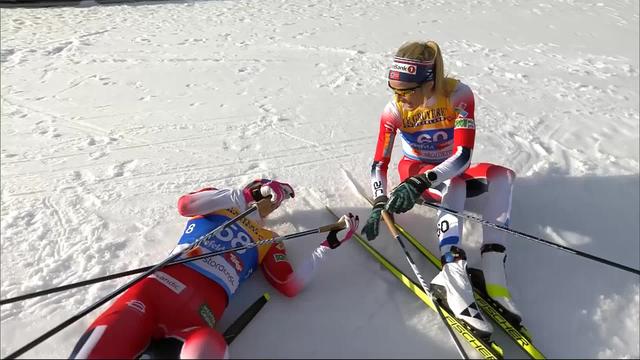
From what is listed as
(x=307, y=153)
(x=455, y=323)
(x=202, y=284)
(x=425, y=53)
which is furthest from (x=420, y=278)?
(x=307, y=153)

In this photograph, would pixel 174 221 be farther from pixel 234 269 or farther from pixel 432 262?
pixel 432 262

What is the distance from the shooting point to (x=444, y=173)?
10.5 feet

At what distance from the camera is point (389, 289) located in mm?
3080

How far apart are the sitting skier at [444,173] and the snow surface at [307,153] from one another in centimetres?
24

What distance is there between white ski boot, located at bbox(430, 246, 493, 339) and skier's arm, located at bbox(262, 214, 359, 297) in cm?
72

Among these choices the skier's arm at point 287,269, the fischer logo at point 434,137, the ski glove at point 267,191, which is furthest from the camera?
the fischer logo at point 434,137

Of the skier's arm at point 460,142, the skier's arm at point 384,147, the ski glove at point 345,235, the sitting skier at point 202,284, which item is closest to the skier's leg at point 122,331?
the sitting skier at point 202,284

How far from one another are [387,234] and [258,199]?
102 centimetres

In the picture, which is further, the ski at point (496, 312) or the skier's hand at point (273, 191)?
the skier's hand at point (273, 191)

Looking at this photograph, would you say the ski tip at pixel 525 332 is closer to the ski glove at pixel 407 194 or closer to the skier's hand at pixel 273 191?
the ski glove at pixel 407 194

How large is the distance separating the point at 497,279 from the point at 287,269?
1.34 m

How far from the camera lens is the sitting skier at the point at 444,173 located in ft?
9.39

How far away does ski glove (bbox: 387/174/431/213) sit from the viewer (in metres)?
3.14

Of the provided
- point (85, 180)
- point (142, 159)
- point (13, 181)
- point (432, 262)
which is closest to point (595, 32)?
point (432, 262)
